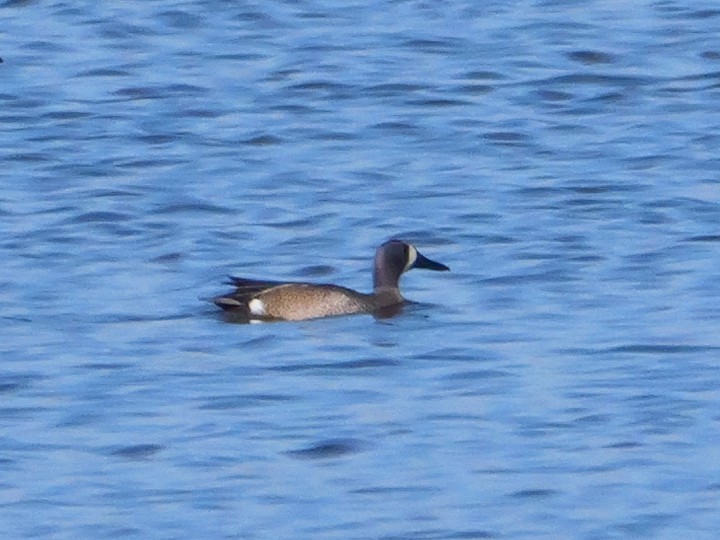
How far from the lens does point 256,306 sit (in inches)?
508

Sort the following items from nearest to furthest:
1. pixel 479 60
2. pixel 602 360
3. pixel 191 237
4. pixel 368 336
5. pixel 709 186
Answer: pixel 602 360
pixel 368 336
pixel 191 237
pixel 709 186
pixel 479 60

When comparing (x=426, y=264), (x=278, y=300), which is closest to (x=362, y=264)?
(x=426, y=264)

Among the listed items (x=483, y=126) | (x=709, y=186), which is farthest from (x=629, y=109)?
(x=709, y=186)

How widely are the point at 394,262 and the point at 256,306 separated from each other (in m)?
0.89

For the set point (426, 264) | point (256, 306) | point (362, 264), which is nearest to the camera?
point (256, 306)

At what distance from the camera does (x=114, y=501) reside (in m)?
9.80

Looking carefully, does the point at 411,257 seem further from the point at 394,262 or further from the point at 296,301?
the point at 296,301

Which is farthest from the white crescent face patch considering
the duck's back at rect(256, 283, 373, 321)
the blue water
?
the duck's back at rect(256, 283, 373, 321)

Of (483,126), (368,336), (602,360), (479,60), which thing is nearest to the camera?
(602,360)

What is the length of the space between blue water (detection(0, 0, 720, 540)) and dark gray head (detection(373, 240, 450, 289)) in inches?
8.4

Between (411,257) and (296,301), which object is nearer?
(296,301)

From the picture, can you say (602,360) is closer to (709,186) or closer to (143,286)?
(143,286)

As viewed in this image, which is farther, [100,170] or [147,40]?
[147,40]

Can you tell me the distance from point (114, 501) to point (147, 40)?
1090 cm
